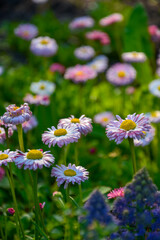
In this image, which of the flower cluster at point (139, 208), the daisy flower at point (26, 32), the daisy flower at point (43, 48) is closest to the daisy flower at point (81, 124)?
the flower cluster at point (139, 208)

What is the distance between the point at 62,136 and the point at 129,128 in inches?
9.3

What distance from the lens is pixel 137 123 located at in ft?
4.56

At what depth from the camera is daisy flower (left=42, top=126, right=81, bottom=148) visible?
137 cm

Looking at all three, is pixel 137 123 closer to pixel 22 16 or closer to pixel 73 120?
pixel 73 120

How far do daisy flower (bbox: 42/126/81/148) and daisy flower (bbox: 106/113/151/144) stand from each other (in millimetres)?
117

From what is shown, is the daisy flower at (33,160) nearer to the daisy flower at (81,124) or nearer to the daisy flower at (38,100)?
the daisy flower at (81,124)

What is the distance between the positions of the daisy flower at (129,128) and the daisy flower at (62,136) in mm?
117

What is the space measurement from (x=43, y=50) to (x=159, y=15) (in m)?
2.81

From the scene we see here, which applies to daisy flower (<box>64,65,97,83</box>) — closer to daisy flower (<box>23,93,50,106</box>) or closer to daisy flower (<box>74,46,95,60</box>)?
daisy flower (<box>23,93,50,106</box>)

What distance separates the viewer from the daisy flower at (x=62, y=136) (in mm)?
1372

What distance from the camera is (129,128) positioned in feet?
4.46

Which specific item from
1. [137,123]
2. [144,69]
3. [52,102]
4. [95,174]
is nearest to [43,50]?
[52,102]

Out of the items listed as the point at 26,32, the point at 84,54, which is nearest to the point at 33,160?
the point at 84,54

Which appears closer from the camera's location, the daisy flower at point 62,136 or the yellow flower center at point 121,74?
the daisy flower at point 62,136
